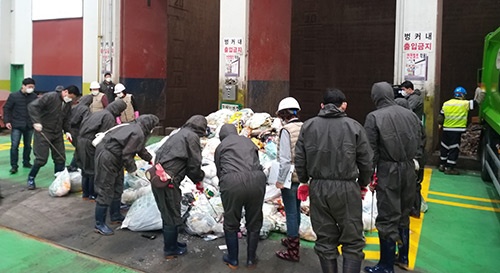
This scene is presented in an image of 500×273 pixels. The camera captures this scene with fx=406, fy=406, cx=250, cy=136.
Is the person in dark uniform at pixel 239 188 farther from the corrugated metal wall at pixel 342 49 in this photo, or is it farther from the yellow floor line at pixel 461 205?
the corrugated metal wall at pixel 342 49

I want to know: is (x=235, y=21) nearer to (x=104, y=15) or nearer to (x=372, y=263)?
(x=104, y=15)

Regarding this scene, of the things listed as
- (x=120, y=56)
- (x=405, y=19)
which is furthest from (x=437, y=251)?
(x=120, y=56)

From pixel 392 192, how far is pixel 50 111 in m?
6.04

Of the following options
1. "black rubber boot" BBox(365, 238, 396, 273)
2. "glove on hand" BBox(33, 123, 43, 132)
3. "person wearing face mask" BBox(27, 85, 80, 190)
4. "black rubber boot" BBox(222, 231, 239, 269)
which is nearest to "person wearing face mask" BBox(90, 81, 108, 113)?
"person wearing face mask" BBox(27, 85, 80, 190)

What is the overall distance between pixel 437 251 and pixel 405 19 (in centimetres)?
588

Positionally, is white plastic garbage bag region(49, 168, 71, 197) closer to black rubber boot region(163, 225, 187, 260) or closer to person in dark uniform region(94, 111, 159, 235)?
person in dark uniform region(94, 111, 159, 235)

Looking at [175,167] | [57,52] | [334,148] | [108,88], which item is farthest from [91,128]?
[57,52]

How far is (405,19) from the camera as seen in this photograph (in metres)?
9.02

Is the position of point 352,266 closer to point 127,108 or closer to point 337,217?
point 337,217

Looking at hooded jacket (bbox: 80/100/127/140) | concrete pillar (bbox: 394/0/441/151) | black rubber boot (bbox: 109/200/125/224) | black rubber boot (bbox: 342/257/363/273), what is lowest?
black rubber boot (bbox: 109/200/125/224)

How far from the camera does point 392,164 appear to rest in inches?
159

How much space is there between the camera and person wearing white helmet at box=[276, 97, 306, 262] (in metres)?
4.38

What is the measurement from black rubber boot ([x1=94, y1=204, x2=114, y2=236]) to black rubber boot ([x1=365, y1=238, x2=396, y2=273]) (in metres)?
3.28

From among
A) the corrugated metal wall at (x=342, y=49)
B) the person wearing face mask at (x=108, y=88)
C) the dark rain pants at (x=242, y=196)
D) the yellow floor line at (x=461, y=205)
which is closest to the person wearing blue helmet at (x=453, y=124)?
the yellow floor line at (x=461, y=205)
